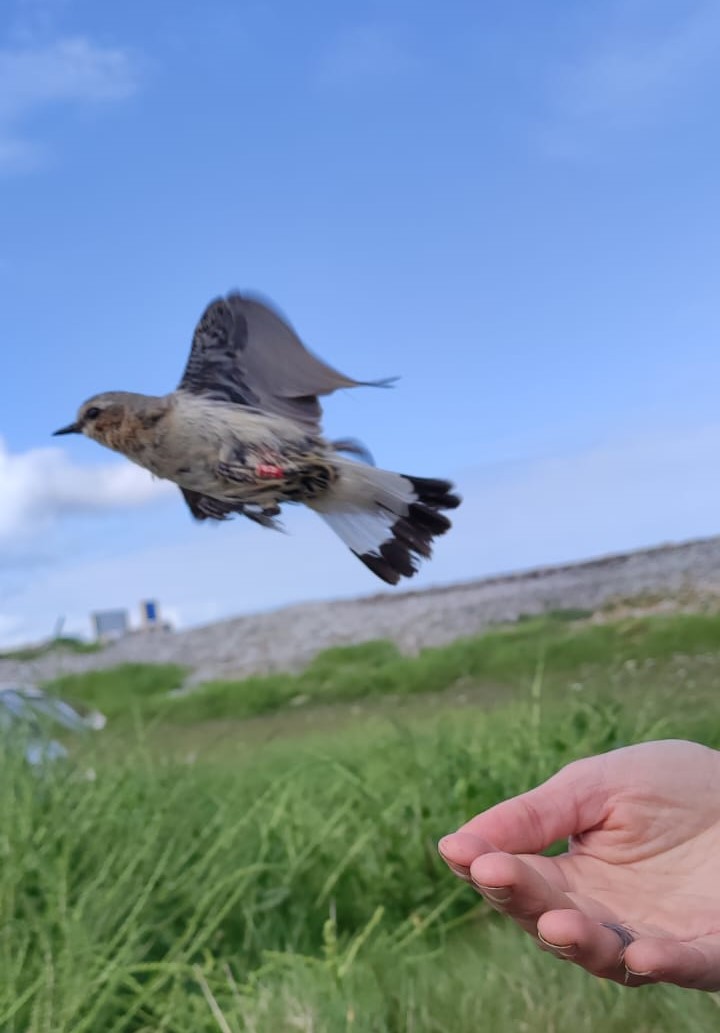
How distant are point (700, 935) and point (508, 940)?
0.83 m

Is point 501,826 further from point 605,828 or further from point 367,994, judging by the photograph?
point 367,994

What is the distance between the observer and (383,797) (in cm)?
212

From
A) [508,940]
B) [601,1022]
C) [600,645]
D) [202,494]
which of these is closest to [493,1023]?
[601,1022]

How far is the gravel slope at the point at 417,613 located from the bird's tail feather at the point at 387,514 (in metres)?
3.52

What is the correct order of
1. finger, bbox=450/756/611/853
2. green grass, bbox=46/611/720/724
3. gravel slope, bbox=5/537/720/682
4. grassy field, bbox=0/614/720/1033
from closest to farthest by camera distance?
finger, bbox=450/756/611/853, grassy field, bbox=0/614/720/1033, green grass, bbox=46/611/720/724, gravel slope, bbox=5/537/720/682

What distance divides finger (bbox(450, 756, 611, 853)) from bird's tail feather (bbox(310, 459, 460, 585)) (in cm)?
16

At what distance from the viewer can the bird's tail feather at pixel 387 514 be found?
27.0 inches

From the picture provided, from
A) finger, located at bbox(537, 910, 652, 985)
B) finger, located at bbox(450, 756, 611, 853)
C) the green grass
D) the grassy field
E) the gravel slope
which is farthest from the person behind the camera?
the gravel slope

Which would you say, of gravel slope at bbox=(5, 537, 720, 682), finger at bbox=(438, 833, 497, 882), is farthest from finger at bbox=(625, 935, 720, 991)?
gravel slope at bbox=(5, 537, 720, 682)

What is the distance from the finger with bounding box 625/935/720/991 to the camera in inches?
25.2

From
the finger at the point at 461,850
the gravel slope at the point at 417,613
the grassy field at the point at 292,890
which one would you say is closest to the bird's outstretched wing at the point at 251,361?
the finger at the point at 461,850

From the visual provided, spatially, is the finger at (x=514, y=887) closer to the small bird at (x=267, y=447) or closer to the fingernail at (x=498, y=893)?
the fingernail at (x=498, y=893)

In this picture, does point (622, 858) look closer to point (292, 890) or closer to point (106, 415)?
point (106, 415)

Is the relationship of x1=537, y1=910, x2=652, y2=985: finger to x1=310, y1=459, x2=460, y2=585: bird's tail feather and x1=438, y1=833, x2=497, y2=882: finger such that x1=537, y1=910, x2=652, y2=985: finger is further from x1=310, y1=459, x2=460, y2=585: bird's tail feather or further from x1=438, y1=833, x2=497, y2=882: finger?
x1=310, y1=459, x2=460, y2=585: bird's tail feather
